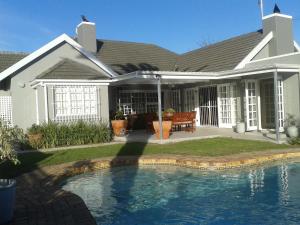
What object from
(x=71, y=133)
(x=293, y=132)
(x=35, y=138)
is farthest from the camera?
(x=71, y=133)

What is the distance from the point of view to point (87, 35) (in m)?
24.8

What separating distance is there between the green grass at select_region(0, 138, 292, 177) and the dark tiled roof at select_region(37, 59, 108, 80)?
487cm

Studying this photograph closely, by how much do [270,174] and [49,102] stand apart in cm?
1094

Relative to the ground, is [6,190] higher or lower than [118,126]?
Answer: lower

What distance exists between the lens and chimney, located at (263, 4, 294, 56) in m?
21.6

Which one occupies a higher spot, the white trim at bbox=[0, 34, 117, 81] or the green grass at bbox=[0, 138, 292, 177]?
the white trim at bbox=[0, 34, 117, 81]

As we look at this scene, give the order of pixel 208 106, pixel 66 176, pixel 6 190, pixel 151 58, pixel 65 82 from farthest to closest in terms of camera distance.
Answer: pixel 151 58, pixel 208 106, pixel 65 82, pixel 66 176, pixel 6 190

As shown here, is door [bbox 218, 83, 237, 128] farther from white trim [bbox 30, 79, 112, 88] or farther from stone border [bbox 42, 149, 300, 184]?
stone border [bbox 42, 149, 300, 184]

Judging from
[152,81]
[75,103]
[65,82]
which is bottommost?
[75,103]

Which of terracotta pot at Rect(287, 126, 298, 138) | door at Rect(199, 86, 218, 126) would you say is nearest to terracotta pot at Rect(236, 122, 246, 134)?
terracotta pot at Rect(287, 126, 298, 138)

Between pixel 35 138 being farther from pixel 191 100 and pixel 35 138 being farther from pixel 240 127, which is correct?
pixel 191 100

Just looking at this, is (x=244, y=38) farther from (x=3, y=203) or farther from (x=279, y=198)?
(x=3, y=203)

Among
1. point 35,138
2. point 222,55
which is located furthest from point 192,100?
point 35,138

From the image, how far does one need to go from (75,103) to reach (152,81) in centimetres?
466
